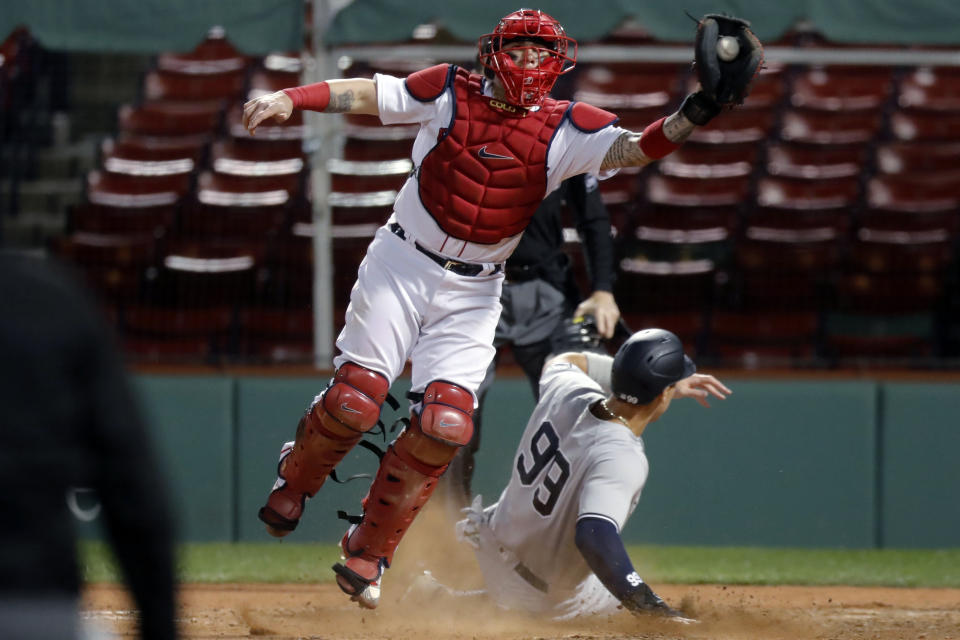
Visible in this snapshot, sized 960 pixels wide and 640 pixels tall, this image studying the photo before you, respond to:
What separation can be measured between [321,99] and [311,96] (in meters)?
0.03

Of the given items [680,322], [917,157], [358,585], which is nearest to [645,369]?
[358,585]

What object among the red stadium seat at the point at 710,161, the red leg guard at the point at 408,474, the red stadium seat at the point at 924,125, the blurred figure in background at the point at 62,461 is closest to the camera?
the blurred figure in background at the point at 62,461

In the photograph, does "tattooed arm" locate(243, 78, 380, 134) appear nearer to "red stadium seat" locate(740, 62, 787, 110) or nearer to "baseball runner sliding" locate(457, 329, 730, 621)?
"baseball runner sliding" locate(457, 329, 730, 621)

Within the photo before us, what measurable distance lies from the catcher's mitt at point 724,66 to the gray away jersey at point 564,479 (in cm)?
100

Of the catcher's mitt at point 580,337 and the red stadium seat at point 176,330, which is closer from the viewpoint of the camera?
the catcher's mitt at point 580,337

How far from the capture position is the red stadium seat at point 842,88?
1008 cm

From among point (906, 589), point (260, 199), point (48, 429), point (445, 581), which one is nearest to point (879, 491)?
point (906, 589)

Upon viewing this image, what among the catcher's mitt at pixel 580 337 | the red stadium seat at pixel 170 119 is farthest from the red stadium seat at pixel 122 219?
the catcher's mitt at pixel 580 337

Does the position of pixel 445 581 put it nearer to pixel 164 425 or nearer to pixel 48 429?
pixel 164 425

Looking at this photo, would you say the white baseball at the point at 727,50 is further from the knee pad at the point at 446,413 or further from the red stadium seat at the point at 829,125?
the red stadium seat at the point at 829,125

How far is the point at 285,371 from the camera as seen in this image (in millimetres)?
6691

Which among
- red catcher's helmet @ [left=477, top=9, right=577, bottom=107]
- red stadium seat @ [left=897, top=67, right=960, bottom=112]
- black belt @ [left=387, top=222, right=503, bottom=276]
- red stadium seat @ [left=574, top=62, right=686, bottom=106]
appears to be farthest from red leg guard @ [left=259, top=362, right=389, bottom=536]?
red stadium seat @ [left=897, top=67, right=960, bottom=112]

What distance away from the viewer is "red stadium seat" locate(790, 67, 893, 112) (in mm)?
10078

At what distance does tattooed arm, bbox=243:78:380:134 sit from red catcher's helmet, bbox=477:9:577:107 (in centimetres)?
35
